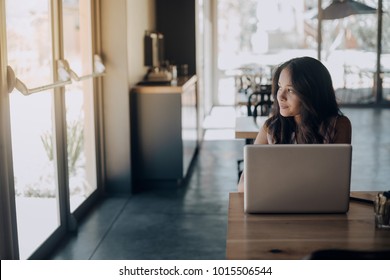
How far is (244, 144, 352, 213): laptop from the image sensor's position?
176 centimetres

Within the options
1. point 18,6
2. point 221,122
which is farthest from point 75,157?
point 221,122

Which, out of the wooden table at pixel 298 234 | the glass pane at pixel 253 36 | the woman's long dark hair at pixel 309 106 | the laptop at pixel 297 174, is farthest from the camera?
the glass pane at pixel 253 36

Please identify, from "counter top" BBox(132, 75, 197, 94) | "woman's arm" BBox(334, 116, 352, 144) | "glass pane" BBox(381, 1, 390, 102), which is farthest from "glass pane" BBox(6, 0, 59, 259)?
"glass pane" BBox(381, 1, 390, 102)

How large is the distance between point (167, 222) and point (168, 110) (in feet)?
4.04

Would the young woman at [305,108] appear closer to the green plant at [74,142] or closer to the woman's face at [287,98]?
Answer: the woman's face at [287,98]

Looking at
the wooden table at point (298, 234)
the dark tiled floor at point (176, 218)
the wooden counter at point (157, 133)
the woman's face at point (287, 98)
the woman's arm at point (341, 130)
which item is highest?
the woman's face at point (287, 98)

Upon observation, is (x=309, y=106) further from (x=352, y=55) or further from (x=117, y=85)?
(x=352, y=55)

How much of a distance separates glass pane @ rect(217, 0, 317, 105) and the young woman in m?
9.41

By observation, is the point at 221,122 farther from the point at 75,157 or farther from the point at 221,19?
the point at 75,157

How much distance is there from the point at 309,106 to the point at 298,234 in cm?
66

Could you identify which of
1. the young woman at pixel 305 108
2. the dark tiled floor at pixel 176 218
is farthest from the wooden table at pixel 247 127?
the young woman at pixel 305 108

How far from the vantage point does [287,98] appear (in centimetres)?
222

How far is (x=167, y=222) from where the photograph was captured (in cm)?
416

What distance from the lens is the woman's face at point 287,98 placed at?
7.26ft
